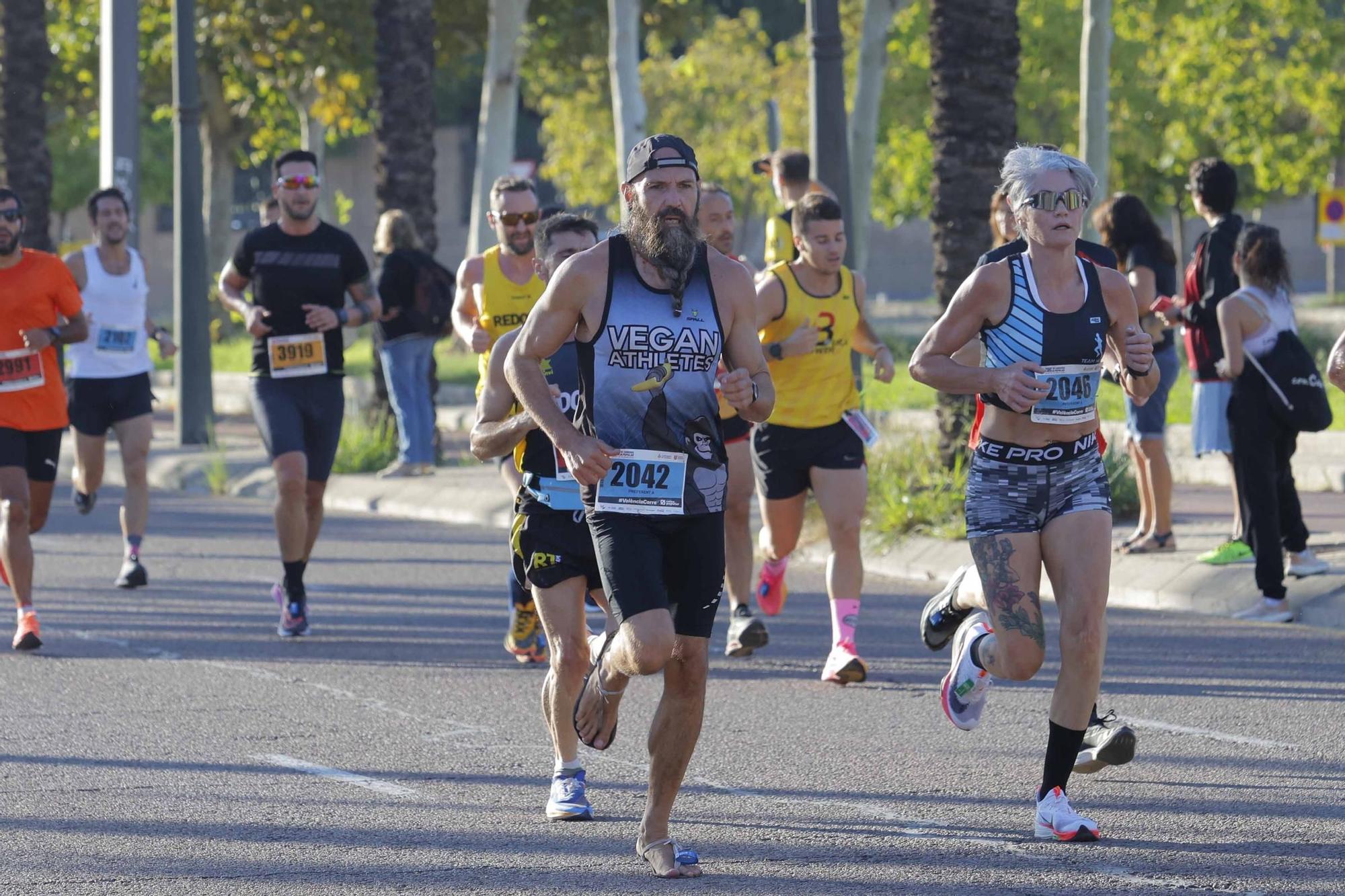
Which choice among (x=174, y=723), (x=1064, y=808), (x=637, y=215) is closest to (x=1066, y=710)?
(x=1064, y=808)

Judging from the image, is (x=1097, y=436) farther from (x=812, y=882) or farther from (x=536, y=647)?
(x=536, y=647)

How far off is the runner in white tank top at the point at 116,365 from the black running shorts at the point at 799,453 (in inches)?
163

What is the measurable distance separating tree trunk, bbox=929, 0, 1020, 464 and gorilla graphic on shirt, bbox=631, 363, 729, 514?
300 inches

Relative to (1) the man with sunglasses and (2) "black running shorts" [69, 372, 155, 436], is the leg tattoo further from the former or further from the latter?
(2) "black running shorts" [69, 372, 155, 436]

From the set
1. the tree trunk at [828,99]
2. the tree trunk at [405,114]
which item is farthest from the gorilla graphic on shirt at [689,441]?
the tree trunk at [405,114]

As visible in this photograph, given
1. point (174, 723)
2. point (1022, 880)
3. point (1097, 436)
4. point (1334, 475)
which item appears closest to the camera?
point (1022, 880)

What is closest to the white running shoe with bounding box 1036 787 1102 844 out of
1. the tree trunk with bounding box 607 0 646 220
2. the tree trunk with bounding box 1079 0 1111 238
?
the tree trunk with bounding box 1079 0 1111 238

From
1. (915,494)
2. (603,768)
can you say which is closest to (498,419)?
(603,768)

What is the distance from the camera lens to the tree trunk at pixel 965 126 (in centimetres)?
1305

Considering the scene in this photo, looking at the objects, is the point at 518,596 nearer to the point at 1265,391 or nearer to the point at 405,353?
the point at 1265,391

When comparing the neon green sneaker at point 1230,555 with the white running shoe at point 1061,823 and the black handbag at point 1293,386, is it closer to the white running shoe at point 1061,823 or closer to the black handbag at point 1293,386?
the black handbag at point 1293,386

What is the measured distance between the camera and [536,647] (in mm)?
9141

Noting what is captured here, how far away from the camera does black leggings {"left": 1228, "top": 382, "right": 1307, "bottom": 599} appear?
9750 millimetres

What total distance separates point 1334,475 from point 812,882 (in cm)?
961
